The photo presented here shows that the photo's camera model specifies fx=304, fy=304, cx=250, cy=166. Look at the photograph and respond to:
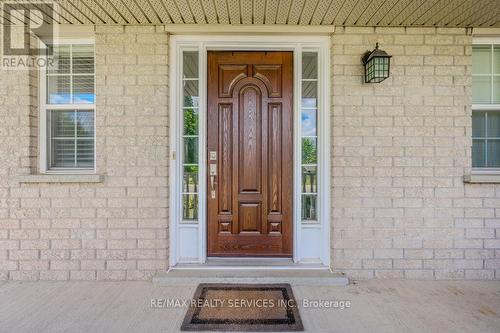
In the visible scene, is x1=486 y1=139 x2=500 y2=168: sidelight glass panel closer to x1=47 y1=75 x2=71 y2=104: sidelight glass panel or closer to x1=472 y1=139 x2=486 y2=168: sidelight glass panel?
x1=472 y1=139 x2=486 y2=168: sidelight glass panel

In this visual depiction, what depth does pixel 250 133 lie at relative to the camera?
136 inches

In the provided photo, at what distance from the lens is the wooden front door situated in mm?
3443

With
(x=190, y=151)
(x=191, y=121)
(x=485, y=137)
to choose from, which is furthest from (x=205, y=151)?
(x=485, y=137)

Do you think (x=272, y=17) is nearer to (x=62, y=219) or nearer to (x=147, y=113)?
(x=147, y=113)

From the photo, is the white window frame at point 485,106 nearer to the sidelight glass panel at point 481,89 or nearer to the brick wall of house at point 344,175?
the sidelight glass panel at point 481,89

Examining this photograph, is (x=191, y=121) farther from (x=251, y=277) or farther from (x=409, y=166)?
(x=409, y=166)

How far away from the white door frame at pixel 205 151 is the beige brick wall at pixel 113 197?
0.15 meters

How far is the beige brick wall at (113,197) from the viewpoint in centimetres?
324

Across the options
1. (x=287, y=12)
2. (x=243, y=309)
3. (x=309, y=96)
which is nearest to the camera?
(x=243, y=309)

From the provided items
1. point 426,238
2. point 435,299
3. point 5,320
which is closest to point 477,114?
point 426,238

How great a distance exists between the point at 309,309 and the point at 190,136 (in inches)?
84.1

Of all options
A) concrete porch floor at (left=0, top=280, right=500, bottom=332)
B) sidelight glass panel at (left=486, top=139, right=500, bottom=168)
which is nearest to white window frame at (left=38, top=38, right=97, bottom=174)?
concrete porch floor at (left=0, top=280, right=500, bottom=332)

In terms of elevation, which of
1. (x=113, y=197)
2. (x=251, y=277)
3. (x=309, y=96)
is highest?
(x=309, y=96)

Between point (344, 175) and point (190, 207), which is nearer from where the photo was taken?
point (344, 175)
